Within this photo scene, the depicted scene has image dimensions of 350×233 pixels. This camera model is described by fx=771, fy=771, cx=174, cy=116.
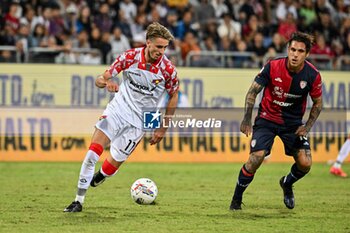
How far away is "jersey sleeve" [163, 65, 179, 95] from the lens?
418 inches

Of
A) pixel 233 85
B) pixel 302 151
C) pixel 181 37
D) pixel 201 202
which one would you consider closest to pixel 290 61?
pixel 302 151

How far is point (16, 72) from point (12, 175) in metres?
4.48

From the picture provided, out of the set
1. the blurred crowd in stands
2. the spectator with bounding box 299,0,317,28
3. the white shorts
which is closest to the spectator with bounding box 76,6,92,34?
the blurred crowd in stands

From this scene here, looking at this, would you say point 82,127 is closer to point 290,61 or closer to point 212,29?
point 212,29

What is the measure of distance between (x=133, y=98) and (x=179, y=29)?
1130 centimetres

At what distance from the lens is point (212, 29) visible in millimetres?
21969

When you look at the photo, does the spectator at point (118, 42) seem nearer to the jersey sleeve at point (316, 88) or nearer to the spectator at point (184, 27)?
the spectator at point (184, 27)

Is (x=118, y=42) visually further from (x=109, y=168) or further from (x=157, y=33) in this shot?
(x=157, y=33)

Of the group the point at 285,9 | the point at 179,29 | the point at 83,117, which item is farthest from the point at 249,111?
the point at 285,9

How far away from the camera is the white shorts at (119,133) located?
1043 centimetres

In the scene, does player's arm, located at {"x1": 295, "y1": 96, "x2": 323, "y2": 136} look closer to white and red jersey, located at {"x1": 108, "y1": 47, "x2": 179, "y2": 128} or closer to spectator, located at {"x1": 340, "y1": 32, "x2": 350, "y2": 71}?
white and red jersey, located at {"x1": 108, "y1": 47, "x2": 179, "y2": 128}

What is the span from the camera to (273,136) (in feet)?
35.0

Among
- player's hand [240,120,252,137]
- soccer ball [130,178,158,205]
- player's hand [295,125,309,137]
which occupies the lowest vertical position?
soccer ball [130,178,158,205]

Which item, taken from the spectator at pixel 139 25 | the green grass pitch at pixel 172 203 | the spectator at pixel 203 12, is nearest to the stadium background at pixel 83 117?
the green grass pitch at pixel 172 203
